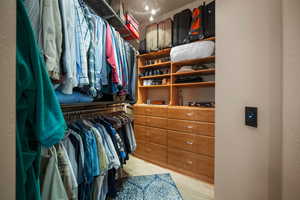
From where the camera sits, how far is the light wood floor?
1.42m

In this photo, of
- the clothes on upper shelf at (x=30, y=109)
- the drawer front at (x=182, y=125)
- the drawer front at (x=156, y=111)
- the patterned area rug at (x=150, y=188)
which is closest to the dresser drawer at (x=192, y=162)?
the patterned area rug at (x=150, y=188)

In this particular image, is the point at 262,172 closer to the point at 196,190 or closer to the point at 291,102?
the point at 291,102

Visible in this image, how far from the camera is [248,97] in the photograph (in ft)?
2.30

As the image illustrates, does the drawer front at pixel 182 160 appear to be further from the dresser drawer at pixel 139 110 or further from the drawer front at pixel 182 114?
the dresser drawer at pixel 139 110

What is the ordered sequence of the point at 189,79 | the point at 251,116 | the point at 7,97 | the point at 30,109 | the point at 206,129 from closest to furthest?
the point at 7,97 < the point at 30,109 < the point at 251,116 < the point at 206,129 < the point at 189,79

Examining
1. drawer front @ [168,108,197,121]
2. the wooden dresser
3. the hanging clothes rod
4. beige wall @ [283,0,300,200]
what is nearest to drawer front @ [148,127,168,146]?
the wooden dresser

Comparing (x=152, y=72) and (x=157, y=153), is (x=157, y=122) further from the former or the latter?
(x=152, y=72)

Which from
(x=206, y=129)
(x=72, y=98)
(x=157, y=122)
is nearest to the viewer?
(x=72, y=98)

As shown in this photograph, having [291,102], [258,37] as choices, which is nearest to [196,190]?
[291,102]

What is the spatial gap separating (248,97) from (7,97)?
105cm

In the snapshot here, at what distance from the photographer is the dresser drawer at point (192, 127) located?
159cm

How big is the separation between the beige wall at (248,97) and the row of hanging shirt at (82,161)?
2.94 feet

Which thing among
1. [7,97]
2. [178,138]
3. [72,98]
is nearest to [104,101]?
[72,98]

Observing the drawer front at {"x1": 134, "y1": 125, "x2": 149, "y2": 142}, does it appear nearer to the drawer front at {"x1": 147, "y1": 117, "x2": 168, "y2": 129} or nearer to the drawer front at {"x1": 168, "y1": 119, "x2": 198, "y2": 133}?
the drawer front at {"x1": 147, "y1": 117, "x2": 168, "y2": 129}
